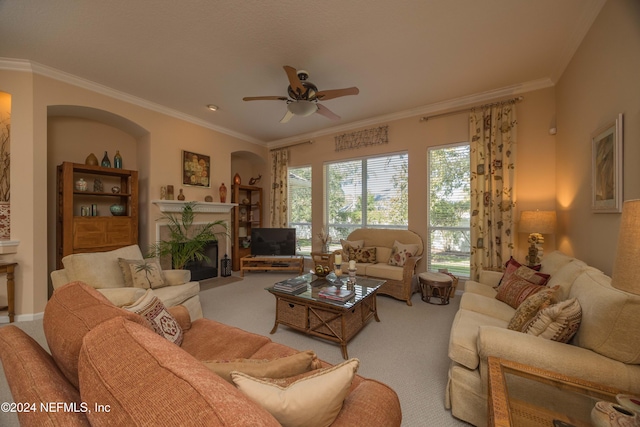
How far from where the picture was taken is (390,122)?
4484 millimetres

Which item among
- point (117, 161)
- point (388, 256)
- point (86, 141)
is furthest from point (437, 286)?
point (86, 141)

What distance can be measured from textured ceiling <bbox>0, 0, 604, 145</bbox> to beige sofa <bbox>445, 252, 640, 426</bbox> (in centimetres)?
232

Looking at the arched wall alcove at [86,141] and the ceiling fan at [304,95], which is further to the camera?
the arched wall alcove at [86,141]

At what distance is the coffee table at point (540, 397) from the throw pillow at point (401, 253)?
2.54 meters

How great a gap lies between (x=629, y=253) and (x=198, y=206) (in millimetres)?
5081

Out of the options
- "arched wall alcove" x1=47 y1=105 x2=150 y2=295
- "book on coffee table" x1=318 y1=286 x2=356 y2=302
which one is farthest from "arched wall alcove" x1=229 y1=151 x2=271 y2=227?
"book on coffee table" x1=318 y1=286 x2=356 y2=302

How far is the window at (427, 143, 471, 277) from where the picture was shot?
12.8ft

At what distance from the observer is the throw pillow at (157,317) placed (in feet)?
4.78

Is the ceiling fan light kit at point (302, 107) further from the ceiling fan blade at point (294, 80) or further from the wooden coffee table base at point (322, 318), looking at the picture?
the wooden coffee table base at point (322, 318)

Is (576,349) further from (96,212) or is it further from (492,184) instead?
(96,212)

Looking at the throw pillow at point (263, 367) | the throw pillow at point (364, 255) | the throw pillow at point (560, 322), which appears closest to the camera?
the throw pillow at point (263, 367)

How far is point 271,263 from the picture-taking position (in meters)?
5.21

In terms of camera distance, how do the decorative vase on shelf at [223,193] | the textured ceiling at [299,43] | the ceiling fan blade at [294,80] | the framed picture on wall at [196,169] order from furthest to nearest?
the decorative vase on shelf at [223,193] < the framed picture on wall at [196,169] < the ceiling fan blade at [294,80] < the textured ceiling at [299,43]

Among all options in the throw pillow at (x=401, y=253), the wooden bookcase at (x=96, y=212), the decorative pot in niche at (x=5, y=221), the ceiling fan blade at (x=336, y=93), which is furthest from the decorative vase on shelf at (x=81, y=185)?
the throw pillow at (x=401, y=253)
